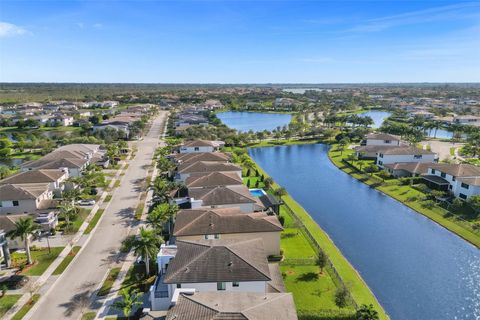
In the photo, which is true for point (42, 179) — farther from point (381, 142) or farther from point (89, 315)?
point (381, 142)

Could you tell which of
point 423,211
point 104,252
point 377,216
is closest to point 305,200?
point 377,216

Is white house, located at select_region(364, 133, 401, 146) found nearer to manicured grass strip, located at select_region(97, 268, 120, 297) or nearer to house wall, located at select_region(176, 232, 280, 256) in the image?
house wall, located at select_region(176, 232, 280, 256)

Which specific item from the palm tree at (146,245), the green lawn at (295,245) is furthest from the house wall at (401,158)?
the palm tree at (146,245)

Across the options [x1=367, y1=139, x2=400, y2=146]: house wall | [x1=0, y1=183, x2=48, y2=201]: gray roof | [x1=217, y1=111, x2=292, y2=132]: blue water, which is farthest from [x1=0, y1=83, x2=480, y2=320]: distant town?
[x1=217, y1=111, x2=292, y2=132]: blue water

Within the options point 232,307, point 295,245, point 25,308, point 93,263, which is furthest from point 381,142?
point 25,308

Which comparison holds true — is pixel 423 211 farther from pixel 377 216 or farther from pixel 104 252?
pixel 104 252

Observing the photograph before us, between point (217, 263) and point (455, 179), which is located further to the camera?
point (455, 179)
